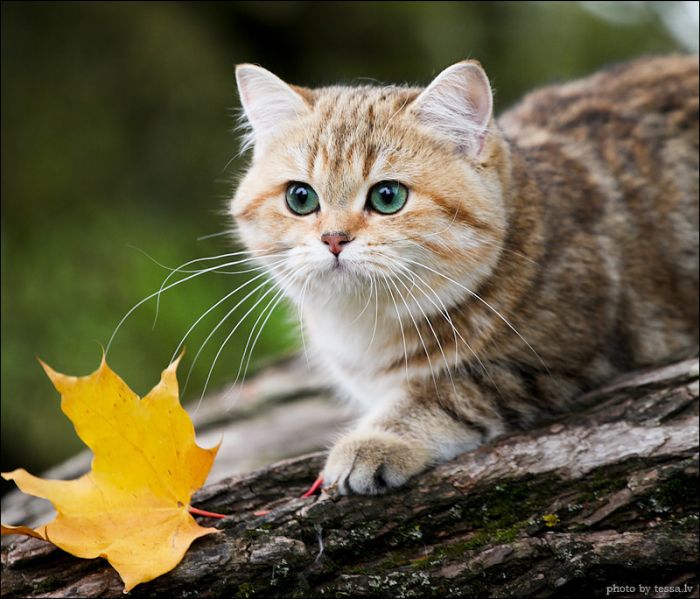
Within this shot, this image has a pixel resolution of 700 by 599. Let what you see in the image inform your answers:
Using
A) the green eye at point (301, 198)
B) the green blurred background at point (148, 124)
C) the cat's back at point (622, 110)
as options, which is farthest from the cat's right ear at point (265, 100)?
the green blurred background at point (148, 124)

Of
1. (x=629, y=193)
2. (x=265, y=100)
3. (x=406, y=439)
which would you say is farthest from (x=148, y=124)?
(x=406, y=439)

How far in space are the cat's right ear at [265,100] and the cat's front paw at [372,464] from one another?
3.62ft

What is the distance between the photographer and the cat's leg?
2.32m

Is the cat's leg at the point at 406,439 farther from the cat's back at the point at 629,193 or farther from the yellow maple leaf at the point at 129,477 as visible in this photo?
the cat's back at the point at 629,193

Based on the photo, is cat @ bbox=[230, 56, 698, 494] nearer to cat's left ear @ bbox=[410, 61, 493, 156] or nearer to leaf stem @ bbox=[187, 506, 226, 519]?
cat's left ear @ bbox=[410, 61, 493, 156]

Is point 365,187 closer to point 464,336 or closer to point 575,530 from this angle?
point 464,336

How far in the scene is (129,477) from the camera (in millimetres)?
2145

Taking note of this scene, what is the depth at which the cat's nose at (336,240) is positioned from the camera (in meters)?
2.36

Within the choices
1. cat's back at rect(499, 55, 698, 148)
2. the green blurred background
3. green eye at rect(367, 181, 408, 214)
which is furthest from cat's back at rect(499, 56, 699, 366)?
the green blurred background

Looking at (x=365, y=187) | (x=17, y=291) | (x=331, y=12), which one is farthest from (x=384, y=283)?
(x=331, y=12)

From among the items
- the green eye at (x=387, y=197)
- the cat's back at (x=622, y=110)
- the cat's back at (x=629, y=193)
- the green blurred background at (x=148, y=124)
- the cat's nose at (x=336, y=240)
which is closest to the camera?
the cat's nose at (x=336, y=240)

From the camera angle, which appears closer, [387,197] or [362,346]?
[387,197]

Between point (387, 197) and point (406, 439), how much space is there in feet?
2.35

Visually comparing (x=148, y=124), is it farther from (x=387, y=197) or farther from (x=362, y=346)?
(x=387, y=197)
